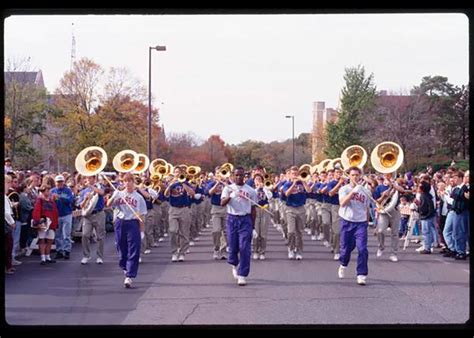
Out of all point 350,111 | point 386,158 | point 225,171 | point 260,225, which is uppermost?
point 350,111

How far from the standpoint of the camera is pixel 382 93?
41031mm

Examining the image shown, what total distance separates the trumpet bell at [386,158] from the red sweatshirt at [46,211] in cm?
613

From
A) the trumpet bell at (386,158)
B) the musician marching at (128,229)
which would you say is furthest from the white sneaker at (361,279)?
the musician marching at (128,229)

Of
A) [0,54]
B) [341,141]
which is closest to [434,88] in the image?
[341,141]

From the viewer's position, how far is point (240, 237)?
1200 cm

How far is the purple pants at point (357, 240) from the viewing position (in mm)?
11688

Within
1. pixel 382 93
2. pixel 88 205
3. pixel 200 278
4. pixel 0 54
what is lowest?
pixel 200 278

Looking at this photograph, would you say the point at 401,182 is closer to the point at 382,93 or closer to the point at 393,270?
the point at 393,270

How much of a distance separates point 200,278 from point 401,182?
6.69 meters

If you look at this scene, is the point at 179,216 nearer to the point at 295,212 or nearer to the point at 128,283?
the point at 295,212

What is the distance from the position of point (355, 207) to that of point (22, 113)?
721 inches

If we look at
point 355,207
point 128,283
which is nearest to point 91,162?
point 128,283

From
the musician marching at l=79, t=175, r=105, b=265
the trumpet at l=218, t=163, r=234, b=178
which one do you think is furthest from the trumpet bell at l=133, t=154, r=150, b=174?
the musician marching at l=79, t=175, r=105, b=265

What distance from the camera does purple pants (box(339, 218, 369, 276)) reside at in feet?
38.3
